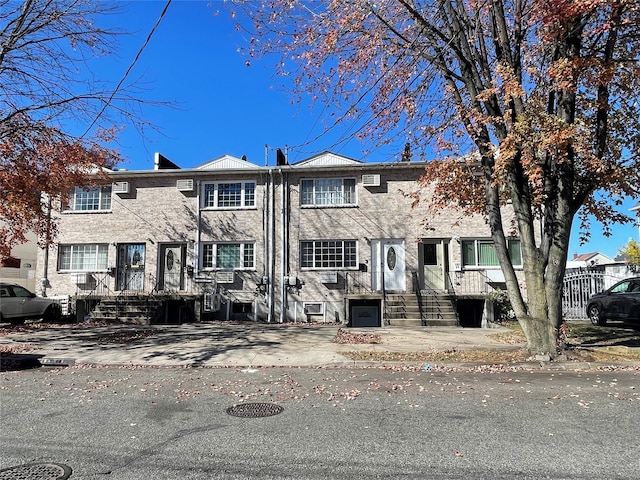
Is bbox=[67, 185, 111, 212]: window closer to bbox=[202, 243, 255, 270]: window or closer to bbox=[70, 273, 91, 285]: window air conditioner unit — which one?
bbox=[70, 273, 91, 285]: window air conditioner unit

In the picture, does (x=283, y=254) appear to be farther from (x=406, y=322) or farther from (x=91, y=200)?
(x=91, y=200)

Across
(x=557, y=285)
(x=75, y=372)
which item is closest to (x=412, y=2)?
(x=557, y=285)

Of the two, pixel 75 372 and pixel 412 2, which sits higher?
pixel 412 2

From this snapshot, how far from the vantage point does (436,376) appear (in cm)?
811

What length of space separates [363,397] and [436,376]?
2.08 m

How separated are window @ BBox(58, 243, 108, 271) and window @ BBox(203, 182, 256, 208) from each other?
4.75 metres

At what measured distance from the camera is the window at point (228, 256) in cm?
1911

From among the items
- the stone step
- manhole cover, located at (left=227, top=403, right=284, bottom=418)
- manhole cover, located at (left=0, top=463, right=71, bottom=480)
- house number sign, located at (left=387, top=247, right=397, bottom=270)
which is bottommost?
manhole cover, located at (left=227, top=403, right=284, bottom=418)

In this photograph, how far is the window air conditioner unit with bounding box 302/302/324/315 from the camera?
1839 centimetres

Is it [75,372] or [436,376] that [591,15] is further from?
[75,372]

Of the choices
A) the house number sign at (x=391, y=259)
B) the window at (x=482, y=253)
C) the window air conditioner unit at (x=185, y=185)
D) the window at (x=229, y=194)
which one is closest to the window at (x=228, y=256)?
the window at (x=229, y=194)

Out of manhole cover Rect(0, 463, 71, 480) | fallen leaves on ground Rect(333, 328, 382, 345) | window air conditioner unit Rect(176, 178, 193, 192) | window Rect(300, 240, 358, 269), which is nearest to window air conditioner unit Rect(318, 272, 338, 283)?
window Rect(300, 240, 358, 269)

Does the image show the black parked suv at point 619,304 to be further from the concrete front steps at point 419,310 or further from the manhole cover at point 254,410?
the manhole cover at point 254,410

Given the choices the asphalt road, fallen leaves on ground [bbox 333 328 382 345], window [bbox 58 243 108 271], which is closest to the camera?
the asphalt road
